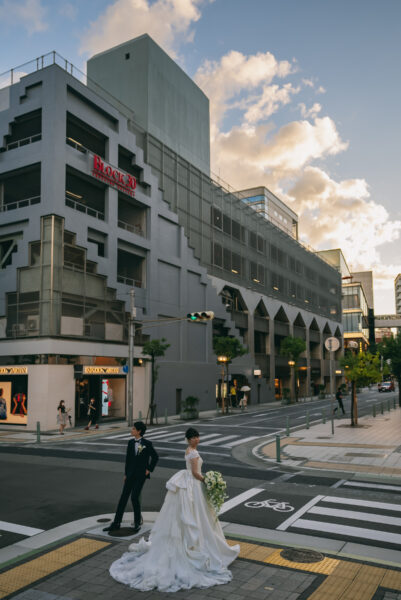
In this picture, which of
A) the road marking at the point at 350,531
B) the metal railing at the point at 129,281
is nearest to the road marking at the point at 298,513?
the road marking at the point at 350,531

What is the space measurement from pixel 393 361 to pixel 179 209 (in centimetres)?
2381

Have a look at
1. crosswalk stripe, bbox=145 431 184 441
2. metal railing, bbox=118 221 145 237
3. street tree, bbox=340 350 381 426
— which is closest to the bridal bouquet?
crosswalk stripe, bbox=145 431 184 441

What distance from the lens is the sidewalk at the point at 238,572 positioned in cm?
630

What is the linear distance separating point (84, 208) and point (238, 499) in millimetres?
27012

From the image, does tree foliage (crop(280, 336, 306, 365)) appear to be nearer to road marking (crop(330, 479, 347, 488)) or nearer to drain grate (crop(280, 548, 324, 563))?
road marking (crop(330, 479, 347, 488))

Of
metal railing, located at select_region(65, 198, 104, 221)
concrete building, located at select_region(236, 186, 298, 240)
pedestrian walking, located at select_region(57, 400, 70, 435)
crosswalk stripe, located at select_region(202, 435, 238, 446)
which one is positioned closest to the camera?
crosswalk stripe, located at select_region(202, 435, 238, 446)

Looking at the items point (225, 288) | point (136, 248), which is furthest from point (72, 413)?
point (225, 288)

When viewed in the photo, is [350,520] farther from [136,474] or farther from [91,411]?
[91,411]

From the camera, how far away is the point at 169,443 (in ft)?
74.0

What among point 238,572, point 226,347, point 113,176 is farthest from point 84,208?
point 238,572

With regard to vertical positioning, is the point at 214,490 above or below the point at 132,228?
below

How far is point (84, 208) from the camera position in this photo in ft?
113

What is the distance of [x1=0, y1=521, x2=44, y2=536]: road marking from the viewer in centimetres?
916

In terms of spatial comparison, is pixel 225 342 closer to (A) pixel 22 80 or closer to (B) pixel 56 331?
(B) pixel 56 331
